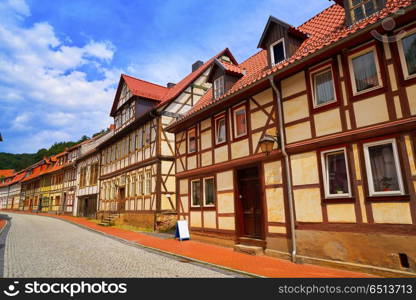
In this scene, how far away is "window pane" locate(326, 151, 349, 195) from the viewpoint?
23.8 ft

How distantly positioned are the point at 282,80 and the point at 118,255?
837 centimetres

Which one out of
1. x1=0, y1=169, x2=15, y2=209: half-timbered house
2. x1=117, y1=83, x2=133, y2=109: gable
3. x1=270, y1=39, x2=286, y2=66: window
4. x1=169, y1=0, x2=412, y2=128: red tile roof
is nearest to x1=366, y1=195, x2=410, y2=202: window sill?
x1=169, y1=0, x2=412, y2=128: red tile roof

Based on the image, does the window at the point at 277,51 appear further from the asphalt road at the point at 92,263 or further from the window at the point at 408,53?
the asphalt road at the point at 92,263

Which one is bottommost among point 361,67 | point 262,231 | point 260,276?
point 260,276

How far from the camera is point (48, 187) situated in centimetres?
4316

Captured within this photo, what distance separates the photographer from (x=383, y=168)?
6.57 meters

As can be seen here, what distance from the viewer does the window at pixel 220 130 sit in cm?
1170

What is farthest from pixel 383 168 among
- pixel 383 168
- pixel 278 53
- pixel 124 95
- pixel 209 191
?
pixel 124 95

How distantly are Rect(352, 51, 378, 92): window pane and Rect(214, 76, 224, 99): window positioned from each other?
632cm

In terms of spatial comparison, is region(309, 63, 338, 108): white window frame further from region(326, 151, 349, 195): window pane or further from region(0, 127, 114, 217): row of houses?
region(0, 127, 114, 217): row of houses

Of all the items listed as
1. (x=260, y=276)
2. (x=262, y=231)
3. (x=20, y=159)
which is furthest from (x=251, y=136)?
(x=20, y=159)

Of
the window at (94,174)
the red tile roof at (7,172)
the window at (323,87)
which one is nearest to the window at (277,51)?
the window at (323,87)

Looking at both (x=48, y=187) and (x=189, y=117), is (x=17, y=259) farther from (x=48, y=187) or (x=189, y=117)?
(x=48, y=187)

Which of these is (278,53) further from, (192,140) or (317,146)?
(192,140)
